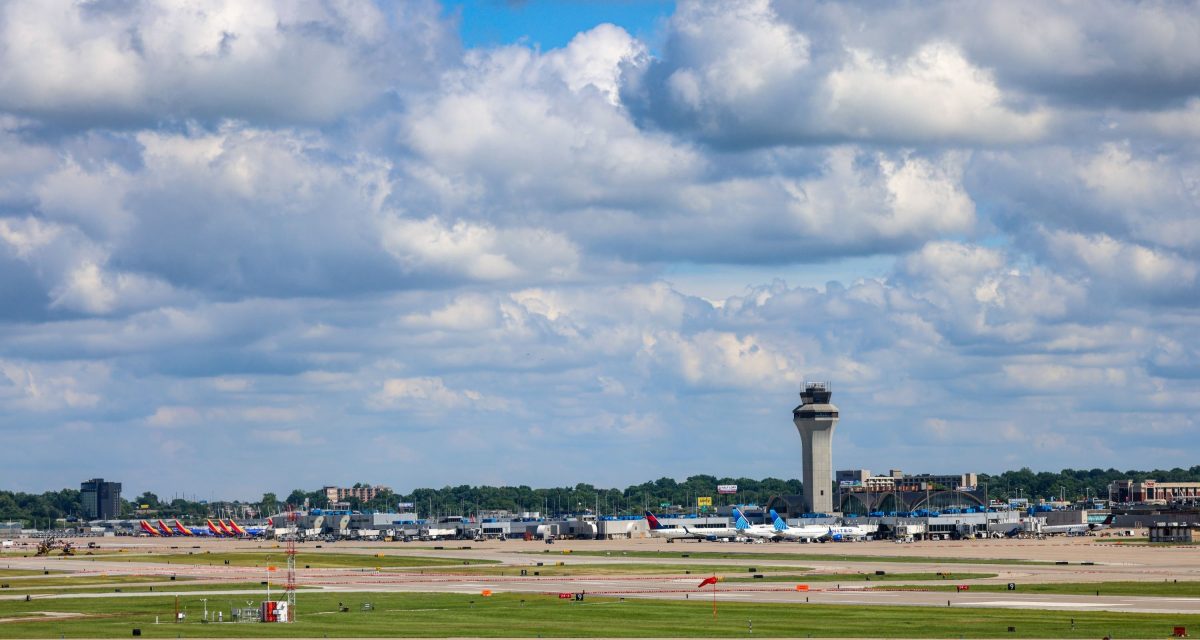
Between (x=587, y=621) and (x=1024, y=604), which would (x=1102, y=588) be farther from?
(x=587, y=621)

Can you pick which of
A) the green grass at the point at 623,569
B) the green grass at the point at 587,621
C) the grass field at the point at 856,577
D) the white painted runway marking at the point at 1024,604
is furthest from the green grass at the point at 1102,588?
the green grass at the point at 623,569

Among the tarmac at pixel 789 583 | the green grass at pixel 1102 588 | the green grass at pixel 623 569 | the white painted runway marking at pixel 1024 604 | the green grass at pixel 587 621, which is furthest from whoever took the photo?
the green grass at pixel 623 569

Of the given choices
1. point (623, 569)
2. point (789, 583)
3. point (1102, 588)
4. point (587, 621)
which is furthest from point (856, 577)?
point (587, 621)

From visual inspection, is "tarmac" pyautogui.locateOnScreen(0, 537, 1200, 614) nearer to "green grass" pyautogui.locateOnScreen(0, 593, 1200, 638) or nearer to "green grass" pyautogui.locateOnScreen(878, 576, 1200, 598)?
"green grass" pyautogui.locateOnScreen(878, 576, 1200, 598)

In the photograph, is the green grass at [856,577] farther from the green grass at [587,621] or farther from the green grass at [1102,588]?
the green grass at [587,621]

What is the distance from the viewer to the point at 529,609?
108438mm

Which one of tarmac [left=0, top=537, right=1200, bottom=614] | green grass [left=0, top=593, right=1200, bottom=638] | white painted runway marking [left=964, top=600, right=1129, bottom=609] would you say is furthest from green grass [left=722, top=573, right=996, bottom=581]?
green grass [left=0, top=593, right=1200, bottom=638]

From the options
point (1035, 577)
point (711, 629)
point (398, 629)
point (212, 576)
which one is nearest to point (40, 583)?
point (212, 576)

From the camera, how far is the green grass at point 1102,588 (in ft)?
394

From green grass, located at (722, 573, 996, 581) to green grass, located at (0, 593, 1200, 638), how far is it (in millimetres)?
31766

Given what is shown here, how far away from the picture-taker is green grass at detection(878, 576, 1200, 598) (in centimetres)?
12019

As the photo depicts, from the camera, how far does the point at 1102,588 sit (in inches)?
4993

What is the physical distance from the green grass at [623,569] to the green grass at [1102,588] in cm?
3584

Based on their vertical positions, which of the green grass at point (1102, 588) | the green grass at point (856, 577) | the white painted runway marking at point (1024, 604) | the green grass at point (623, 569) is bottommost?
the green grass at point (623, 569)
